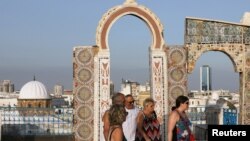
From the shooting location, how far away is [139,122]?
28.1 feet

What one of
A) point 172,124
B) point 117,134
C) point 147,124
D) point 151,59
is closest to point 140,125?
point 147,124

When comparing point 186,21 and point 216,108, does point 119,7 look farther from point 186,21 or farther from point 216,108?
point 216,108

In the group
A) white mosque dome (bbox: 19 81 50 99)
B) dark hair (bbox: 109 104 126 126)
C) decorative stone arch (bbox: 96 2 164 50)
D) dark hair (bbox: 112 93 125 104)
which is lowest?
white mosque dome (bbox: 19 81 50 99)

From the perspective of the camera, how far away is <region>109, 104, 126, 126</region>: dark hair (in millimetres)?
6574

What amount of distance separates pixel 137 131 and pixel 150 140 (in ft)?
0.76

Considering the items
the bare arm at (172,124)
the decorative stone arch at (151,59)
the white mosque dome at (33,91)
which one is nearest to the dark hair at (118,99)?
the bare arm at (172,124)

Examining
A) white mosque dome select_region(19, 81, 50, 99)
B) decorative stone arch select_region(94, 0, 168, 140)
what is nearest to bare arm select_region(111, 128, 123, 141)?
decorative stone arch select_region(94, 0, 168, 140)

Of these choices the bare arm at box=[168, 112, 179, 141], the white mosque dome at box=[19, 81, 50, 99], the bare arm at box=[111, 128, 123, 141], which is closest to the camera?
the bare arm at box=[111, 128, 123, 141]

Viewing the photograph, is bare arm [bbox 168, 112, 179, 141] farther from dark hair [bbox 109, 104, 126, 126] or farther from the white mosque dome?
the white mosque dome

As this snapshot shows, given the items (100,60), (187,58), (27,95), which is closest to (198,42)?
(187,58)

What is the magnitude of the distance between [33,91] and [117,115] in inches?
1169

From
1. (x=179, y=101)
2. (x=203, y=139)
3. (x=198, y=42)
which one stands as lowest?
(x=203, y=139)

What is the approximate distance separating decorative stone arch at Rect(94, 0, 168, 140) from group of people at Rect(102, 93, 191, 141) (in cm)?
657

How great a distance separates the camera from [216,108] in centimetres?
1828
